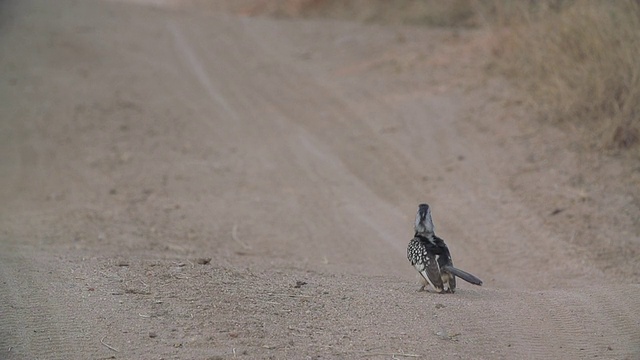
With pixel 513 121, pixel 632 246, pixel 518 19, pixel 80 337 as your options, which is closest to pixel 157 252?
pixel 80 337

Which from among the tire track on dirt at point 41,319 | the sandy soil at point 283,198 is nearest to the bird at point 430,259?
the sandy soil at point 283,198

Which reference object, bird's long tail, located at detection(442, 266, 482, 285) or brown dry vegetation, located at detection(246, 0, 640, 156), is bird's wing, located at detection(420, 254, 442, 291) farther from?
brown dry vegetation, located at detection(246, 0, 640, 156)

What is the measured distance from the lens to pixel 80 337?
5.58 meters

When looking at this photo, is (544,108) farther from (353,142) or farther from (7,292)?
(7,292)

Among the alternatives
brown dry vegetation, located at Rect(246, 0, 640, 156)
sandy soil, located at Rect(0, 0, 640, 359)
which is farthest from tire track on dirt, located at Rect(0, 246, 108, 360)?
brown dry vegetation, located at Rect(246, 0, 640, 156)

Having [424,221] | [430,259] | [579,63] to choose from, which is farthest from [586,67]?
[430,259]

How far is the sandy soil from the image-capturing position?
5891 mm

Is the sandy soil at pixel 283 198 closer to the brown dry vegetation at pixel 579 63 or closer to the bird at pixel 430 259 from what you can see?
the bird at pixel 430 259

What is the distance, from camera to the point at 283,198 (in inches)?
444

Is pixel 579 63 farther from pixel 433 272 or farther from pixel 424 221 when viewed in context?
pixel 433 272

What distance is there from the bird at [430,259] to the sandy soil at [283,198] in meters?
0.15

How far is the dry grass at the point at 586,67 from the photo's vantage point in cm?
1109

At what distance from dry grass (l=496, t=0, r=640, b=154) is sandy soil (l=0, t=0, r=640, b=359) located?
36 centimetres

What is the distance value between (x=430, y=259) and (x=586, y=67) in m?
5.98
